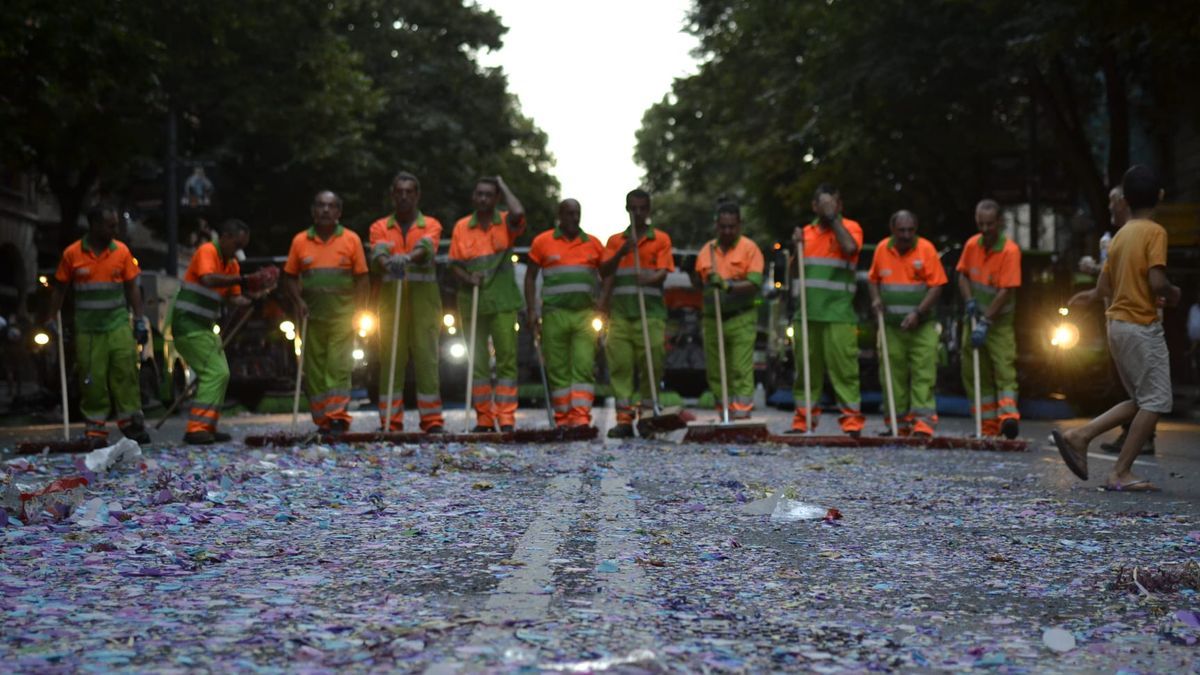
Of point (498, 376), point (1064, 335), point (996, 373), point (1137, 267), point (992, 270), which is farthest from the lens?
point (1064, 335)

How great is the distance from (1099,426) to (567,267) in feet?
18.1

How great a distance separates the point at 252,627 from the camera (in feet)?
16.4

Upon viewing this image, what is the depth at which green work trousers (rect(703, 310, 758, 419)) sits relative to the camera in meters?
14.0

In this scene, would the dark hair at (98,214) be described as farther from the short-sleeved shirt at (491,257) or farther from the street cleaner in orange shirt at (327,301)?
the short-sleeved shirt at (491,257)

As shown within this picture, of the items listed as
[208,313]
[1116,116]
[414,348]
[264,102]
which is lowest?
[414,348]

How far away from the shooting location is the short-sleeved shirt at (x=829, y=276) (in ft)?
45.6

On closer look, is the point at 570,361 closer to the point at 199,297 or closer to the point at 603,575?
the point at 199,297

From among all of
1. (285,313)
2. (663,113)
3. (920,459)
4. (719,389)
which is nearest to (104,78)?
(285,313)

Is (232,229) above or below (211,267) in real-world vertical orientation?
above

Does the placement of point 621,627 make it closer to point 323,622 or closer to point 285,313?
point 323,622

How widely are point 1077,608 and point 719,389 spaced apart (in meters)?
8.80

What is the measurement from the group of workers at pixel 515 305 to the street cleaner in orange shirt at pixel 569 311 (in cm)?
1

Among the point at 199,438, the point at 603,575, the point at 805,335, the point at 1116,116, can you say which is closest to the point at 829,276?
the point at 805,335

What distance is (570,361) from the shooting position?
45.5 ft
